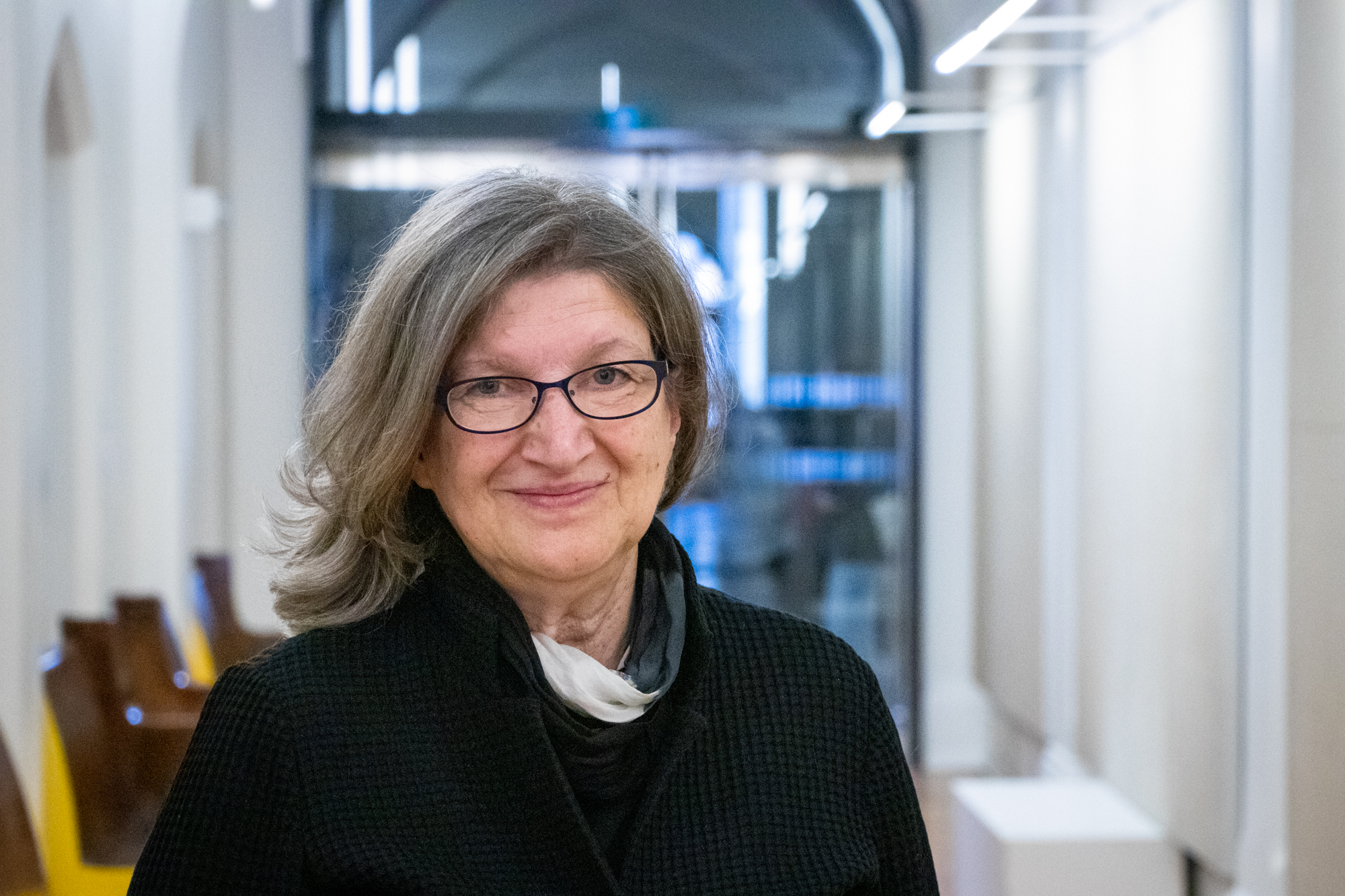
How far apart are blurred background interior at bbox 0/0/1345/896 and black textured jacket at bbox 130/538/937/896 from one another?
1.28 feet

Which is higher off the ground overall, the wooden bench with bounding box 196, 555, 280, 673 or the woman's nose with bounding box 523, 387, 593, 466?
the woman's nose with bounding box 523, 387, 593, 466

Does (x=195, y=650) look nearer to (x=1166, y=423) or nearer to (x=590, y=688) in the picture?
(x=1166, y=423)

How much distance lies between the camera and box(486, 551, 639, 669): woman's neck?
161cm

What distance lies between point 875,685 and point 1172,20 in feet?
11.8

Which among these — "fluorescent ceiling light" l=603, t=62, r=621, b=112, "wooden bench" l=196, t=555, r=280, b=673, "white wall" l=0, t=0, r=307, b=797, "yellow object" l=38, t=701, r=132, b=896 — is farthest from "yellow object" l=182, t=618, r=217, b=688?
"fluorescent ceiling light" l=603, t=62, r=621, b=112

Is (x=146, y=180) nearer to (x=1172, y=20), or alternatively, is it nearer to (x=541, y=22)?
(x=541, y=22)

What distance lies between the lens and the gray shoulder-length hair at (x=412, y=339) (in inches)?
59.3

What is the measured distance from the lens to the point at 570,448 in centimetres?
152

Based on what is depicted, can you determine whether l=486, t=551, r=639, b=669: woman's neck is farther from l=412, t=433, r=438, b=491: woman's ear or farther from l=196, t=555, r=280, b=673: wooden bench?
l=196, t=555, r=280, b=673: wooden bench

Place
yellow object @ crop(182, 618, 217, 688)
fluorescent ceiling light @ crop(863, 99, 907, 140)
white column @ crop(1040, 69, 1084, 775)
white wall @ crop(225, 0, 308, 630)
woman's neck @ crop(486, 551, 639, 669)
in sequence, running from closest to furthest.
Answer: woman's neck @ crop(486, 551, 639, 669) < white column @ crop(1040, 69, 1084, 775) < fluorescent ceiling light @ crop(863, 99, 907, 140) < yellow object @ crop(182, 618, 217, 688) < white wall @ crop(225, 0, 308, 630)

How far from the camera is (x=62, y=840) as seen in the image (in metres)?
4.55

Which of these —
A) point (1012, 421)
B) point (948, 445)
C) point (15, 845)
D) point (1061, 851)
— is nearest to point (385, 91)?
point (948, 445)

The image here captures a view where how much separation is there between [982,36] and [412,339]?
3481 millimetres

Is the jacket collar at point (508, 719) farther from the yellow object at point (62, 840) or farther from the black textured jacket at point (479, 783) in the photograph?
the yellow object at point (62, 840)
